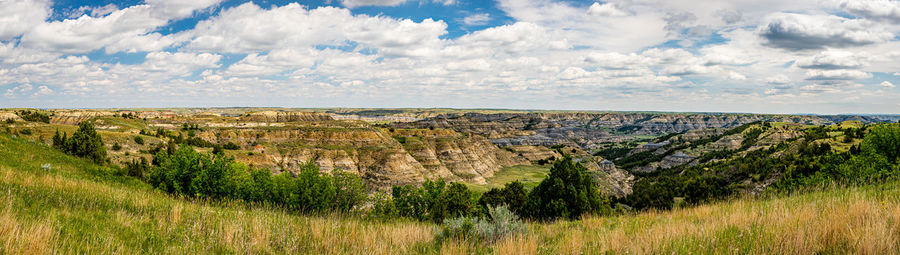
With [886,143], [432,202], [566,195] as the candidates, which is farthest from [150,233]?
[886,143]

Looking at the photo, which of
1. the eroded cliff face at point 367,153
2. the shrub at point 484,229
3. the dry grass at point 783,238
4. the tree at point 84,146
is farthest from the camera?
the eroded cliff face at point 367,153

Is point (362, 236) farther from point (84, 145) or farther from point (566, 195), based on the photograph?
point (84, 145)

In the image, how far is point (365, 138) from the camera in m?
90.2

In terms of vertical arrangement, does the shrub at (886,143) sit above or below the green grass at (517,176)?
above

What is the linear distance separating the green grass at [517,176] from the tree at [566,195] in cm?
5146

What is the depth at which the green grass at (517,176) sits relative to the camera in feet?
290

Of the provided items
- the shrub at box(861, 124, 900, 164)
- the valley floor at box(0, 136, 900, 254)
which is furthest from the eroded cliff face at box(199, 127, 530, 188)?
the valley floor at box(0, 136, 900, 254)

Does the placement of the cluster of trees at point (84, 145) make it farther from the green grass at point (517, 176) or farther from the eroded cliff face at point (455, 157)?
the green grass at point (517, 176)

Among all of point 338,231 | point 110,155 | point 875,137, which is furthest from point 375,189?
point 338,231

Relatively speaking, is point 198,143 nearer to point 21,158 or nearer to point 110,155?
point 110,155

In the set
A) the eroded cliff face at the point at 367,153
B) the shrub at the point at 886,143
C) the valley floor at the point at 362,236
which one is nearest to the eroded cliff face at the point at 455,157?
the eroded cliff face at the point at 367,153

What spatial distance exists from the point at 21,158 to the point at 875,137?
5644 cm

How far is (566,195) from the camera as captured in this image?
1216 inches

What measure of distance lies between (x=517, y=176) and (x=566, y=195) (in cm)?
7305
